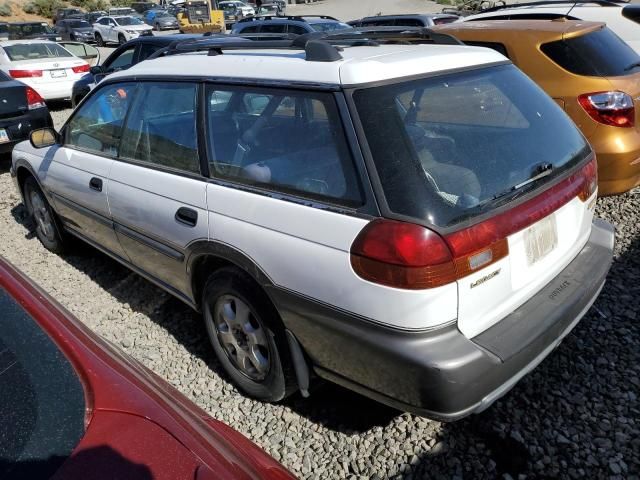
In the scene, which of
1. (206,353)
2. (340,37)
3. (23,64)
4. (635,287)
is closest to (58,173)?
(206,353)

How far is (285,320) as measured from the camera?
2.31 m

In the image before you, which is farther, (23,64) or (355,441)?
(23,64)

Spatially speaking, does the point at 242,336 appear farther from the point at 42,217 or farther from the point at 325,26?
the point at 325,26

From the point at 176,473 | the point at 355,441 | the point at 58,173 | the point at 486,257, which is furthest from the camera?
the point at 58,173

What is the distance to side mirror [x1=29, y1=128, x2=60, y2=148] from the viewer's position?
3.95 meters

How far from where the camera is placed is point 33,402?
1352 millimetres

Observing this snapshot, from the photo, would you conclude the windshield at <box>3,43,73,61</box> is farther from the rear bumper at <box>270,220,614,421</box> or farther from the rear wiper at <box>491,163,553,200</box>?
the rear wiper at <box>491,163,553,200</box>

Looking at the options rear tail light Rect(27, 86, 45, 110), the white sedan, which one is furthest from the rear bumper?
the white sedan

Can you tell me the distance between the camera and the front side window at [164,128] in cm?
279

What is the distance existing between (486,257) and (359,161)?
609 millimetres

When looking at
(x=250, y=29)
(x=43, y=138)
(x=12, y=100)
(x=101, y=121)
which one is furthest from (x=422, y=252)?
(x=250, y=29)

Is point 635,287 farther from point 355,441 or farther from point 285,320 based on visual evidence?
point 285,320

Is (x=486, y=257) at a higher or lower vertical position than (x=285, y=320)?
higher

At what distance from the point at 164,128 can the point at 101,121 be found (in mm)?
922
